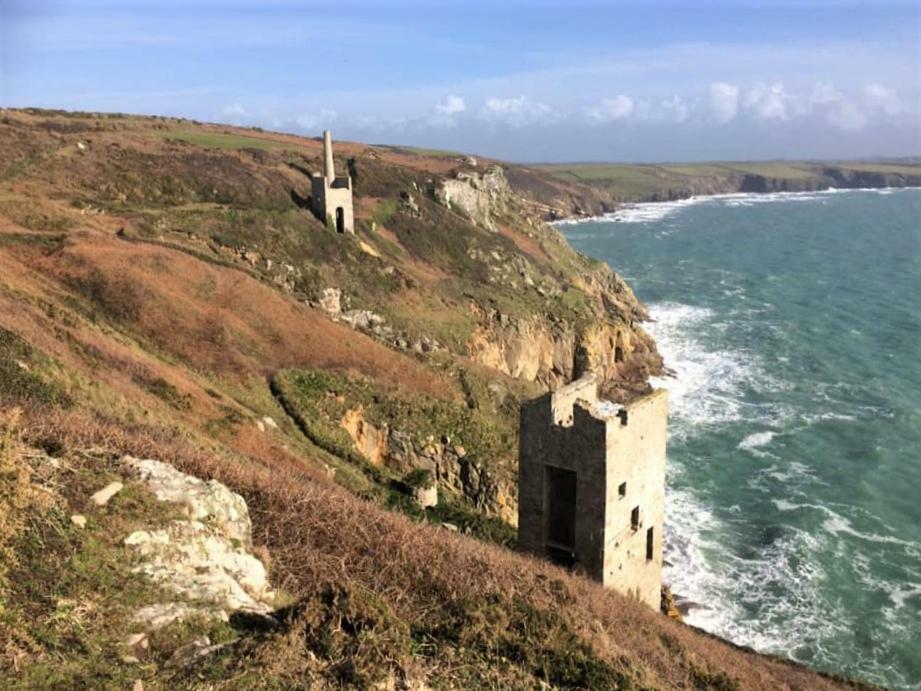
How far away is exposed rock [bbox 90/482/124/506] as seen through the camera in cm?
1127

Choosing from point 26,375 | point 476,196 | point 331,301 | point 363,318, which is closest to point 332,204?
point 331,301

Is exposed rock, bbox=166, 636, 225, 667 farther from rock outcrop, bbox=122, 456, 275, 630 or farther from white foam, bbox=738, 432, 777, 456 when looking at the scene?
white foam, bbox=738, 432, 777, 456

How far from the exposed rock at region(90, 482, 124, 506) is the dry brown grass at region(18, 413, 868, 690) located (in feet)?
5.77

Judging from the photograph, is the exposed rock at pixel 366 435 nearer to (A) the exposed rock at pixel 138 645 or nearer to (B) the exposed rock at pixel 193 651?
(B) the exposed rock at pixel 193 651

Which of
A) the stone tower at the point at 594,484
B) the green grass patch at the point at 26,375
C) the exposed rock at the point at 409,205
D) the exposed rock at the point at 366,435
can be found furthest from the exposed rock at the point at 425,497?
the exposed rock at the point at 409,205

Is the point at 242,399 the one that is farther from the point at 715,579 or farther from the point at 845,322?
the point at 845,322

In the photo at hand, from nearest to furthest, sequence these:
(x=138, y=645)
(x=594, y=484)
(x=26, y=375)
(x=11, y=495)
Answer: (x=138, y=645), (x=11, y=495), (x=26, y=375), (x=594, y=484)

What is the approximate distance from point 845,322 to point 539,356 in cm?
3662

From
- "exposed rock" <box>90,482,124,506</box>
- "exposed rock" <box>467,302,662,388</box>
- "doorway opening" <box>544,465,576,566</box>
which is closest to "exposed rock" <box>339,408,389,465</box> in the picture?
"doorway opening" <box>544,465,576,566</box>

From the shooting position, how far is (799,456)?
45.0 metres

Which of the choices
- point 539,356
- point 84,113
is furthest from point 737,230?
point 84,113

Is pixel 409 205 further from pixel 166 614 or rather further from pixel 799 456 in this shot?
pixel 166 614

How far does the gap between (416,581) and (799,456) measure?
3879cm

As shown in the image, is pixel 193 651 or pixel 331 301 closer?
pixel 193 651
